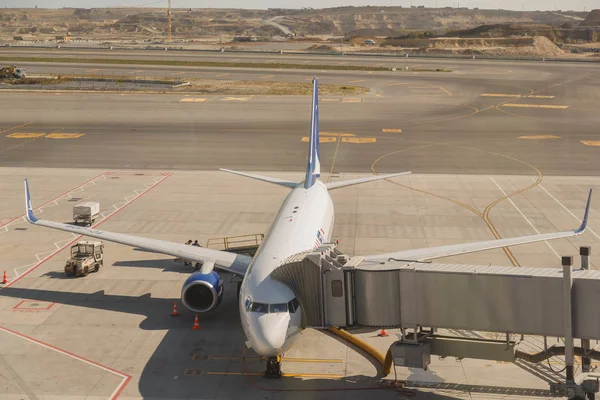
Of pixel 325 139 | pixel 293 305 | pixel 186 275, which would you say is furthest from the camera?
pixel 325 139

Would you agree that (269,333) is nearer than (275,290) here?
Yes

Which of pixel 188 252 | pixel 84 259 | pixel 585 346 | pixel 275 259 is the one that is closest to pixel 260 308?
pixel 275 259

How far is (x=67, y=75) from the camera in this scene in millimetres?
143750

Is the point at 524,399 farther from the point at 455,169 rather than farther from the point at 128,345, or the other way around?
the point at 455,169

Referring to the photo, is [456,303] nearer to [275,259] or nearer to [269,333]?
[269,333]

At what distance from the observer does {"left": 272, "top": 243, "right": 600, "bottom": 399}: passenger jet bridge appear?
87.9 ft

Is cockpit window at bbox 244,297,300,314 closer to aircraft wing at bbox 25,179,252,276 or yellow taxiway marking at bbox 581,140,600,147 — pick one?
aircraft wing at bbox 25,179,252,276

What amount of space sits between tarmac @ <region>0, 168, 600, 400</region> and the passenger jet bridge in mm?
1715

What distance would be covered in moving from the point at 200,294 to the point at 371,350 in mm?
8455

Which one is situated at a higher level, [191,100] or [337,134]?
[191,100]

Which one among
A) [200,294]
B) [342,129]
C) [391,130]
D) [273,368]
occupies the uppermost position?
[342,129]

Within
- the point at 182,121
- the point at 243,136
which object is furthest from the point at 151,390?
the point at 182,121

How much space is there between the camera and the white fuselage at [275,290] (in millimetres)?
29297

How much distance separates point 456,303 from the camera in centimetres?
2809
